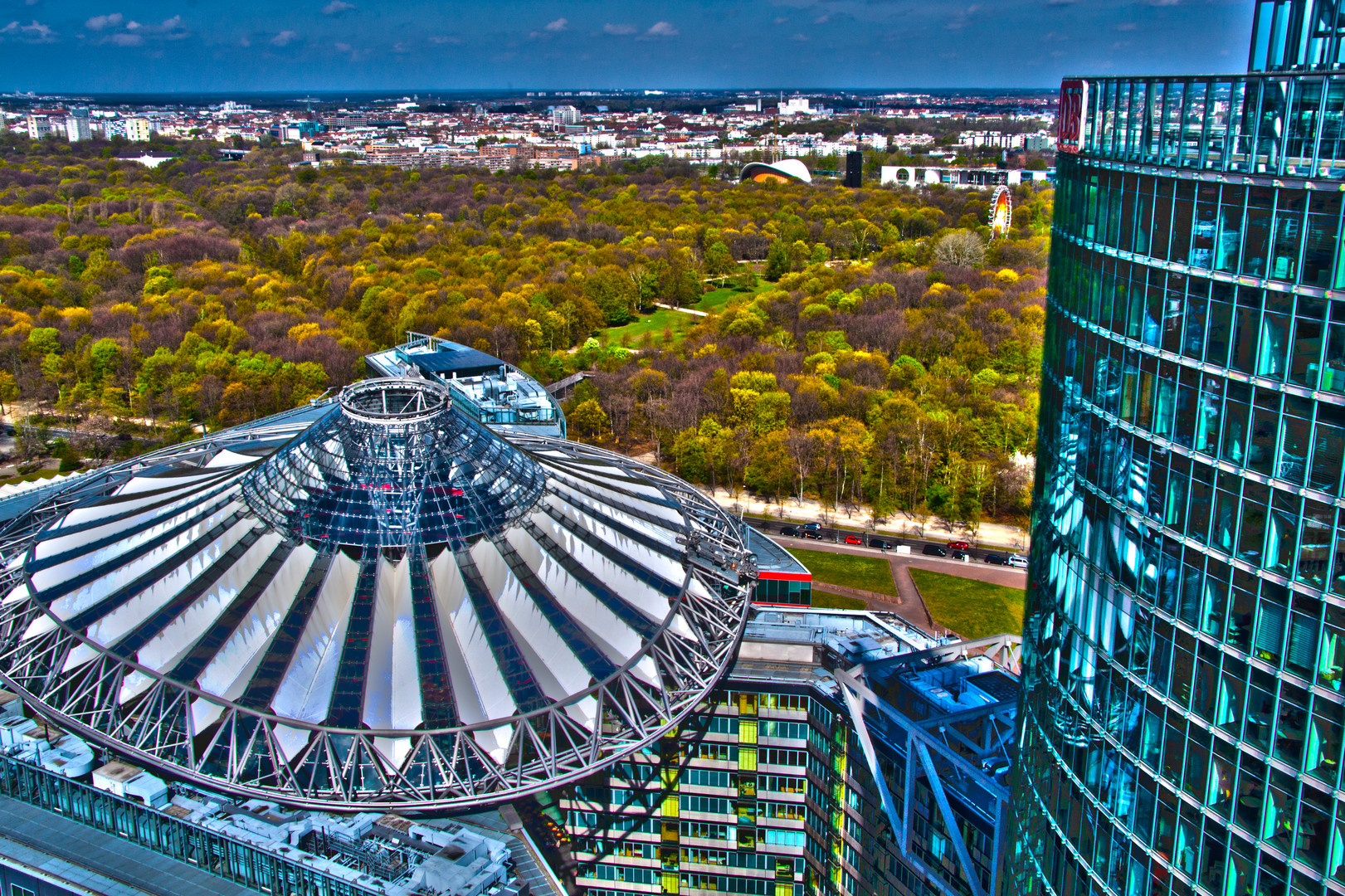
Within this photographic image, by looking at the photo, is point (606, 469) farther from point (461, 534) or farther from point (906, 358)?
point (906, 358)

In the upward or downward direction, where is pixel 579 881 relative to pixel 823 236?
downward

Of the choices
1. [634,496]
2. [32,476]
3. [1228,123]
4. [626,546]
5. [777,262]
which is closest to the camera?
[1228,123]

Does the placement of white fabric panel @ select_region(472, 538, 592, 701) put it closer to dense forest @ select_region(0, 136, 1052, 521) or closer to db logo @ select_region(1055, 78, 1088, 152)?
db logo @ select_region(1055, 78, 1088, 152)

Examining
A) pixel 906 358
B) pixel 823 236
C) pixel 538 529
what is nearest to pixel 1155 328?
pixel 538 529

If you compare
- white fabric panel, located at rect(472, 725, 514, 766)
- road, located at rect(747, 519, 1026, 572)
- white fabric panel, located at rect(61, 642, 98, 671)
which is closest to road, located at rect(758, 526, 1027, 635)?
road, located at rect(747, 519, 1026, 572)

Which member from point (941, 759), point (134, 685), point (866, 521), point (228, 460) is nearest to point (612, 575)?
point (941, 759)

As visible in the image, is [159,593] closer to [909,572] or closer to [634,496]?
[634,496]
